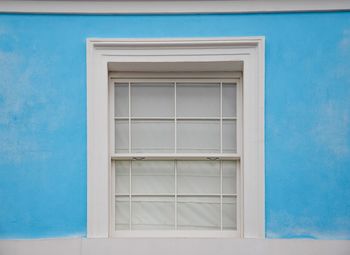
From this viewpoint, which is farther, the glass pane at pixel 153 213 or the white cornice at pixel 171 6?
the glass pane at pixel 153 213

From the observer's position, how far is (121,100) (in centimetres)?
411

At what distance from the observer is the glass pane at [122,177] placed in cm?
410

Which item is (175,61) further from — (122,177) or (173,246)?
(173,246)

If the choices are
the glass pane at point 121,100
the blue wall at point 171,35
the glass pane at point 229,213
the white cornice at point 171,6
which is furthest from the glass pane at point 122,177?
the white cornice at point 171,6

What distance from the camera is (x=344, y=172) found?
12.5 ft

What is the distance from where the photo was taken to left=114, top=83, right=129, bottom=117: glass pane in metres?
4.10

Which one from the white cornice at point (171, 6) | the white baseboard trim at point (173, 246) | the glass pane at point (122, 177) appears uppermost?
the white cornice at point (171, 6)

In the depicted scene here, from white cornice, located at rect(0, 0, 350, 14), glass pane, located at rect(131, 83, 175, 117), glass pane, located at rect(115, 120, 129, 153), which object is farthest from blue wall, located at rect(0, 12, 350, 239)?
glass pane, located at rect(131, 83, 175, 117)

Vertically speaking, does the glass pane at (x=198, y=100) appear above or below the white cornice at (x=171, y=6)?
below

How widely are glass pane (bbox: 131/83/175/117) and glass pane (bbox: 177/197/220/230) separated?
84 centimetres

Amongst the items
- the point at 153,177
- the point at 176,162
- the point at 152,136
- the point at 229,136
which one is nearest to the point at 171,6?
the point at 152,136

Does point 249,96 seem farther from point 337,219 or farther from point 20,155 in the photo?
point 20,155

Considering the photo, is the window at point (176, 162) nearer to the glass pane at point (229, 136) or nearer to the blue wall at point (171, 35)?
the glass pane at point (229, 136)

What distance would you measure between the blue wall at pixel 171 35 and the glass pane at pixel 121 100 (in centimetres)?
35
